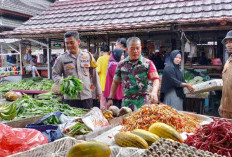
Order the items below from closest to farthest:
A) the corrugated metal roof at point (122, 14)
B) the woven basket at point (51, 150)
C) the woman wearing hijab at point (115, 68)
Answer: the woven basket at point (51, 150) → the woman wearing hijab at point (115, 68) → the corrugated metal roof at point (122, 14)

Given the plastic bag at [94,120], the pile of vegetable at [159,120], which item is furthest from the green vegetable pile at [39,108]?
the pile of vegetable at [159,120]

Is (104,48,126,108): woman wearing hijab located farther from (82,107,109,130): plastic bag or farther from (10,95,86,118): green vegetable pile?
(82,107,109,130): plastic bag

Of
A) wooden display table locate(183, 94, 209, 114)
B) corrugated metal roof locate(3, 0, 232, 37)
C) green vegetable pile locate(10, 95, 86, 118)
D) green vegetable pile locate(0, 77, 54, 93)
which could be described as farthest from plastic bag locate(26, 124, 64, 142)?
green vegetable pile locate(0, 77, 54, 93)

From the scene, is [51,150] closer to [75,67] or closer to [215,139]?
[215,139]

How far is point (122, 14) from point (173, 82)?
548 cm

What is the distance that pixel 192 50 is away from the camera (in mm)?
9195

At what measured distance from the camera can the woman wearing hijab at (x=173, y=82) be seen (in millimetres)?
5613

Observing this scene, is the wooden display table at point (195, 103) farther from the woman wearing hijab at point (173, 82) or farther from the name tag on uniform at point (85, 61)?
the name tag on uniform at point (85, 61)

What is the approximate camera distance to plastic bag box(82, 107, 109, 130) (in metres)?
2.86

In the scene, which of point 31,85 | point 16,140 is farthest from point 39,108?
point 31,85

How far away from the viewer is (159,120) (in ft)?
9.13

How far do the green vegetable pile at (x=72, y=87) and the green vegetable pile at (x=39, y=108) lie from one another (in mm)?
248

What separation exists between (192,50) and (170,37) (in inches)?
55.7

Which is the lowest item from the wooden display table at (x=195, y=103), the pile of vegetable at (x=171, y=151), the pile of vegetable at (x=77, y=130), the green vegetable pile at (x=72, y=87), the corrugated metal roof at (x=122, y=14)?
the wooden display table at (x=195, y=103)
